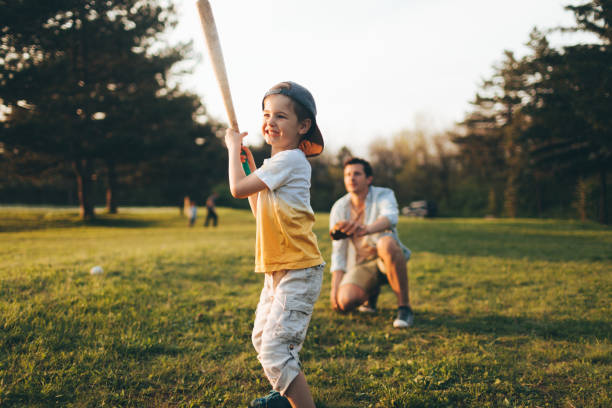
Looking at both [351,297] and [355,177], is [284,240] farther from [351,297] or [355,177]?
[355,177]

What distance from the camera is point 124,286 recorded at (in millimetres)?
4953

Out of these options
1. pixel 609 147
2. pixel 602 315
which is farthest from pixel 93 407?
pixel 609 147

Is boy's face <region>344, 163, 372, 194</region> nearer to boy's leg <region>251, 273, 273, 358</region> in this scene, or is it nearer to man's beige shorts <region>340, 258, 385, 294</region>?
man's beige shorts <region>340, 258, 385, 294</region>

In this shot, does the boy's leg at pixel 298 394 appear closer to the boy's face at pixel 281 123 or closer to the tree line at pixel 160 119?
the boy's face at pixel 281 123

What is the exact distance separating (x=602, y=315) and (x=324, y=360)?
10.8 feet

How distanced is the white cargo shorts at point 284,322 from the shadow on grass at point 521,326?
7.53 ft

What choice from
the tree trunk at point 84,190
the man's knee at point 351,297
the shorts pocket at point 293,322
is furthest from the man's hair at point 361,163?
the tree trunk at point 84,190

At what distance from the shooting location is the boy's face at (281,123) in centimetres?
230

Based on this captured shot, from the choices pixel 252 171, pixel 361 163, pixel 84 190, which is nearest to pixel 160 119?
pixel 84 190

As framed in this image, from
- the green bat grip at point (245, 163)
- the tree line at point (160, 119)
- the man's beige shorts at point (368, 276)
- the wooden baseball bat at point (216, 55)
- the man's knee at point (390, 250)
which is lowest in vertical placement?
the man's beige shorts at point (368, 276)

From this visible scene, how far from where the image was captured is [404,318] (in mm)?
4102

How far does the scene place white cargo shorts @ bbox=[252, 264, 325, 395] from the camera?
2.10 m

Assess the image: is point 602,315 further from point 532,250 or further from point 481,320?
point 532,250

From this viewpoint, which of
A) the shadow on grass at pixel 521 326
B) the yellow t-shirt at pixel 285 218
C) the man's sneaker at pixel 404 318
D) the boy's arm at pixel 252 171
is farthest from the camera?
the man's sneaker at pixel 404 318
